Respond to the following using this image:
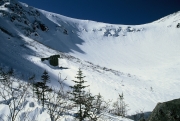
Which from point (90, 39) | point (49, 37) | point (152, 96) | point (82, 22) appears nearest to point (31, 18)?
point (49, 37)

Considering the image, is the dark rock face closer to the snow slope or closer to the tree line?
the tree line

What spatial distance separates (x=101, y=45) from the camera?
59562 millimetres

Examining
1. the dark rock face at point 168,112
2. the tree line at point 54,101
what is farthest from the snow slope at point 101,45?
the dark rock face at point 168,112

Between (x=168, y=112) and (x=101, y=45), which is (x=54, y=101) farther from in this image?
(x=101, y=45)

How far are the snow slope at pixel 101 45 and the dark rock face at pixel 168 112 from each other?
12165 millimetres

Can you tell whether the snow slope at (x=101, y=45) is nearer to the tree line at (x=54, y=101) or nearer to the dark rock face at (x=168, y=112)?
the tree line at (x=54, y=101)

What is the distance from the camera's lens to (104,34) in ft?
230

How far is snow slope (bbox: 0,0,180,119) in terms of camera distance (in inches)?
944

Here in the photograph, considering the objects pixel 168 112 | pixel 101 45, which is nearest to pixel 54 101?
pixel 168 112

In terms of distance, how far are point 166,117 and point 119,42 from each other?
204ft

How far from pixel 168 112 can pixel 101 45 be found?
56621 millimetres

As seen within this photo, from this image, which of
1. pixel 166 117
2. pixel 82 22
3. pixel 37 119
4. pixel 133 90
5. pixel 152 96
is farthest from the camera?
pixel 82 22

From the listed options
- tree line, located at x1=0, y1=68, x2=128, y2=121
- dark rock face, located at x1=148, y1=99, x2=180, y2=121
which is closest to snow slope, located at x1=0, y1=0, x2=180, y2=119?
tree line, located at x1=0, y1=68, x2=128, y2=121

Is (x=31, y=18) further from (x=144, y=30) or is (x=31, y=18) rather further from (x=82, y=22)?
(x=144, y=30)
